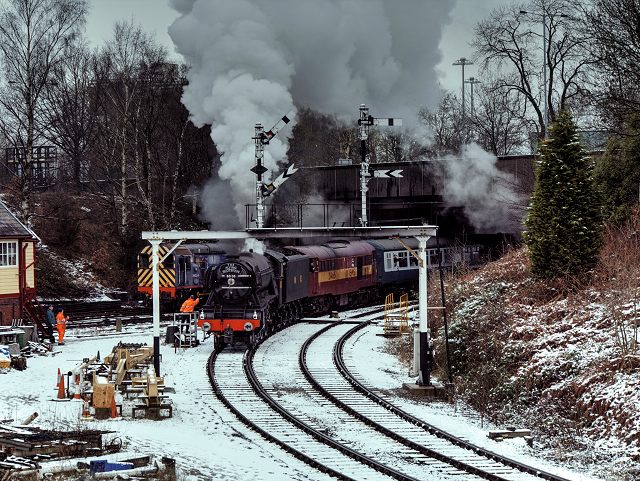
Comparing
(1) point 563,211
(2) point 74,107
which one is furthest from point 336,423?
(2) point 74,107

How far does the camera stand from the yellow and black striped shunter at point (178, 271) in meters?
40.1

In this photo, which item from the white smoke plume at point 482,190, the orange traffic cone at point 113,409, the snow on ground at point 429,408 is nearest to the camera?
the snow on ground at point 429,408

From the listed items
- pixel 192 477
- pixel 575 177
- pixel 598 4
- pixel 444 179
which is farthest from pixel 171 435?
pixel 444 179

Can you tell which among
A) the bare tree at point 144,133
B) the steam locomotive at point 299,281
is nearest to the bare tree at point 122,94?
the bare tree at point 144,133

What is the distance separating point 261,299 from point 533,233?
9.59 m

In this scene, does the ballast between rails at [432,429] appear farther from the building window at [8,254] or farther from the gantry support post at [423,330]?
the building window at [8,254]

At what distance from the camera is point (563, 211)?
75.0 ft

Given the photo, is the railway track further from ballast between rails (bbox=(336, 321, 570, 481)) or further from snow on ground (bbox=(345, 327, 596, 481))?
snow on ground (bbox=(345, 327, 596, 481))

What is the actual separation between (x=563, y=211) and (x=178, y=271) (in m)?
20.9

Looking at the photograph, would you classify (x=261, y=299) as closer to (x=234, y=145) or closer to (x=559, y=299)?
(x=234, y=145)

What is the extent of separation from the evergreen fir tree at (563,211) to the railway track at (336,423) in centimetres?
540

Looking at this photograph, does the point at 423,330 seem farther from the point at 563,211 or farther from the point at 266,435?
the point at 266,435

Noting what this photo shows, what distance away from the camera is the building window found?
32000 mm

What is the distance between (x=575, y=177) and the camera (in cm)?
2308
